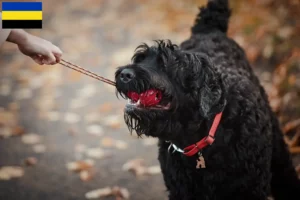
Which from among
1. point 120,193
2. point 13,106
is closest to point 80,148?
point 120,193

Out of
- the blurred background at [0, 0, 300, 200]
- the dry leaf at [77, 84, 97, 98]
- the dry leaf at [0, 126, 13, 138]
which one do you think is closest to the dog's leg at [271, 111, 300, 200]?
the blurred background at [0, 0, 300, 200]

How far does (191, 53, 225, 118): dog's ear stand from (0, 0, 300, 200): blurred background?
189 centimetres

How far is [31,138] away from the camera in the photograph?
19.4 feet

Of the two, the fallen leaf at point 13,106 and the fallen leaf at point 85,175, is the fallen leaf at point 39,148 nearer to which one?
the fallen leaf at point 85,175

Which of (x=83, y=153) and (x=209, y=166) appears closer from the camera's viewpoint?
(x=209, y=166)

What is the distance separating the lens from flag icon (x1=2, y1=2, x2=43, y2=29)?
11.3 feet

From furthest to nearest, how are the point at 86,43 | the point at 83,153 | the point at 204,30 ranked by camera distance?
the point at 86,43, the point at 83,153, the point at 204,30

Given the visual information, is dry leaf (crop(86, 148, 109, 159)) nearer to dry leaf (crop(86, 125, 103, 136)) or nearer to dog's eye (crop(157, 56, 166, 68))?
dry leaf (crop(86, 125, 103, 136))

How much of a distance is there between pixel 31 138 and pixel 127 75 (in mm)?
3570

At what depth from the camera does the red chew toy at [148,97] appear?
286 cm

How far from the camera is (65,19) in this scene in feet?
35.8

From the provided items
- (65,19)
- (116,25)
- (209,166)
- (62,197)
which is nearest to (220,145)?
(209,166)

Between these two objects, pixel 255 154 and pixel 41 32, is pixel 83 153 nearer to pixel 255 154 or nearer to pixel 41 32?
pixel 255 154

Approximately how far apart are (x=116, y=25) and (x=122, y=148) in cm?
519
